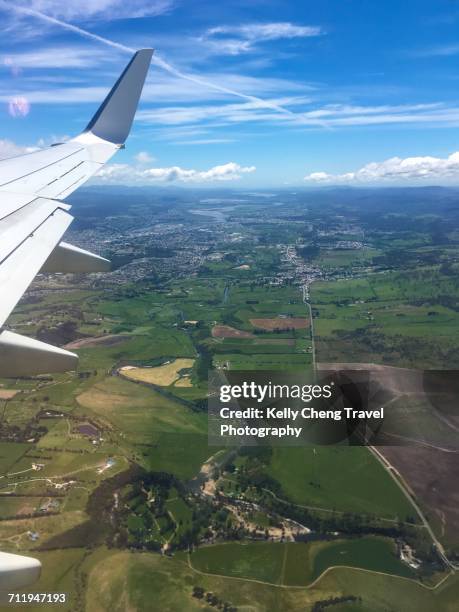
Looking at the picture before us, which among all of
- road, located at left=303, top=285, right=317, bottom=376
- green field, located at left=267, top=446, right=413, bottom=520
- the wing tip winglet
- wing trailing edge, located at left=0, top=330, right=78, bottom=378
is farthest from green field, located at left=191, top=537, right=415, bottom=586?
road, located at left=303, top=285, right=317, bottom=376

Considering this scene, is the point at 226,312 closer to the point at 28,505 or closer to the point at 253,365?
the point at 253,365

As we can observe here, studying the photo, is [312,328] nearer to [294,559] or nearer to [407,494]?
[407,494]

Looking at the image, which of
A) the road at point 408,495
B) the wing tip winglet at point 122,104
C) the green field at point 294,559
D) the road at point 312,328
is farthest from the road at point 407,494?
the wing tip winglet at point 122,104

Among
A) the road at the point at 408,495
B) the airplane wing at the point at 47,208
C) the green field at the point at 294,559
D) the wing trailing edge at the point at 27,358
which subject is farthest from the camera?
the road at the point at 408,495

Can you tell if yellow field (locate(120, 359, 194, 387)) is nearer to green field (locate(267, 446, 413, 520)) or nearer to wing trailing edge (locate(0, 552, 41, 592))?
green field (locate(267, 446, 413, 520))

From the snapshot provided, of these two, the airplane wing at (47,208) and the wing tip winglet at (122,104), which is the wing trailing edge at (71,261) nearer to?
the airplane wing at (47,208)

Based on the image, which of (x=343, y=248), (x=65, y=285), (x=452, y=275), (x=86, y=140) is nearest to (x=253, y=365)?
(x=86, y=140)

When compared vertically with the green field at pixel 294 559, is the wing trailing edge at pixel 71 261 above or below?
above
